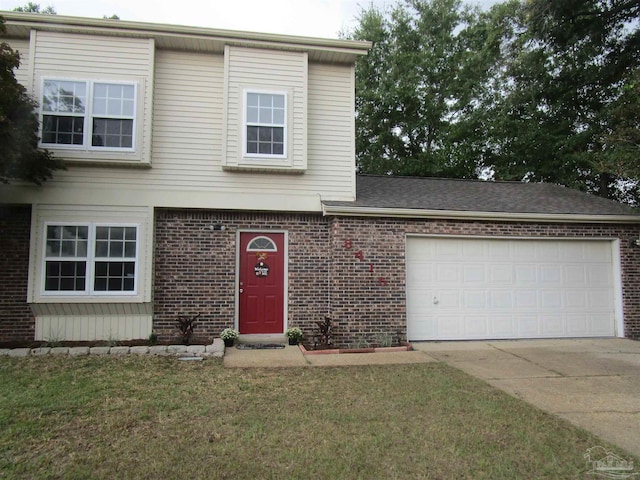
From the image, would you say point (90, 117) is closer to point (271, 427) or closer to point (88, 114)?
point (88, 114)

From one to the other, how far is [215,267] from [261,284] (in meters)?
0.98

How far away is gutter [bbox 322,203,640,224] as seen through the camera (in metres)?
7.98

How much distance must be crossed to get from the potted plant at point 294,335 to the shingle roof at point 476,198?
2523 mm

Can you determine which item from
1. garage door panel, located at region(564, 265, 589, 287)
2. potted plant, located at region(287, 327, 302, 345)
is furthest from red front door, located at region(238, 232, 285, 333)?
garage door panel, located at region(564, 265, 589, 287)

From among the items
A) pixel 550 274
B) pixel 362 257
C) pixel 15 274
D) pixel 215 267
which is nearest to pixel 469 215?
pixel 550 274

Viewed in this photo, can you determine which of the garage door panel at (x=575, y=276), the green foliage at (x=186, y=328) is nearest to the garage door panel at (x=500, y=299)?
the garage door panel at (x=575, y=276)

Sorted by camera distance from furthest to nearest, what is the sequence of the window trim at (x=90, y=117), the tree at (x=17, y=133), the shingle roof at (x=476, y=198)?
the shingle roof at (x=476, y=198) → the window trim at (x=90, y=117) → the tree at (x=17, y=133)

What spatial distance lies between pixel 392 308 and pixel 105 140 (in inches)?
249

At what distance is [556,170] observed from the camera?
1547cm

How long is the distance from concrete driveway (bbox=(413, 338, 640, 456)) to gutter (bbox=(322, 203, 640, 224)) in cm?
251

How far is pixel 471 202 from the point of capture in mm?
9148

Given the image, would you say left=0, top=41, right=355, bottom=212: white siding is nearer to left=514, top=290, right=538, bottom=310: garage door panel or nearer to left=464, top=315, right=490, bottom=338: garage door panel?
left=464, top=315, right=490, bottom=338: garage door panel

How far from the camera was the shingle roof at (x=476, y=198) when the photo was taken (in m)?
8.58

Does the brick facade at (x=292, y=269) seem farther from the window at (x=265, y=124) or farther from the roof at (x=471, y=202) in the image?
the window at (x=265, y=124)
